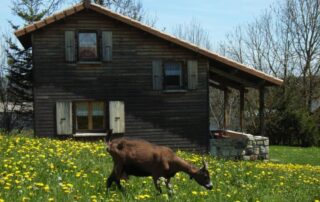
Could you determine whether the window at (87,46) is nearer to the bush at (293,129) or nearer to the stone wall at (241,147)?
the stone wall at (241,147)

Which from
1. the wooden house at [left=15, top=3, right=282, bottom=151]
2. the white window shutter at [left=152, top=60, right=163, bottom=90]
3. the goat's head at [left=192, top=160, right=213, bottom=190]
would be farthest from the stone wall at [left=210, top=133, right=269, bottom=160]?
the goat's head at [left=192, top=160, right=213, bottom=190]

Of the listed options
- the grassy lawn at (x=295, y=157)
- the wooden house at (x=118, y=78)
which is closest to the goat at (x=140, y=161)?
the wooden house at (x=118, y=78)

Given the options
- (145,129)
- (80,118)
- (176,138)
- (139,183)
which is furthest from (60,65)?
(139,183)

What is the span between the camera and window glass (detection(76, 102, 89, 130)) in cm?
2348

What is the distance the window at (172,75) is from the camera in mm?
24391

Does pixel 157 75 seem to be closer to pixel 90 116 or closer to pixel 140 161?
pixel 90 116

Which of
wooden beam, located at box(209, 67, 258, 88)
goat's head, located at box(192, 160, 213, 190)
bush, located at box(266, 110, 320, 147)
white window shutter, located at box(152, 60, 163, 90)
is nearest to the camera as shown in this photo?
goat's head, located at box(192, 160, 213, 190)

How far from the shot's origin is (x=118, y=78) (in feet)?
78.3

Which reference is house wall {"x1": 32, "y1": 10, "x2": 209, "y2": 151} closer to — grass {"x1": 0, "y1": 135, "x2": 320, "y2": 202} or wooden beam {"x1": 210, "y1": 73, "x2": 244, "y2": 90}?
wooden beam {"x1": 210, "y1": 73, "x2": 244, "y2": 90}

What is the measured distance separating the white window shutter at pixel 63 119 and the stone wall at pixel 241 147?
679 centimetres

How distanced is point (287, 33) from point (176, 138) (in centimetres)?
2515

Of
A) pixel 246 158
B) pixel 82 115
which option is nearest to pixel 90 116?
pixel 82 115

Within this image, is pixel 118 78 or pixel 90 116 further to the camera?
pixel 118 78

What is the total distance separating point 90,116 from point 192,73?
5.36m
